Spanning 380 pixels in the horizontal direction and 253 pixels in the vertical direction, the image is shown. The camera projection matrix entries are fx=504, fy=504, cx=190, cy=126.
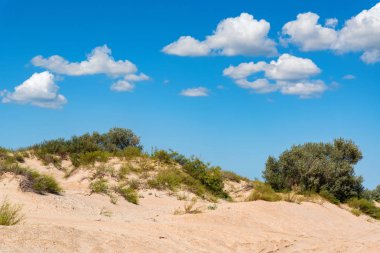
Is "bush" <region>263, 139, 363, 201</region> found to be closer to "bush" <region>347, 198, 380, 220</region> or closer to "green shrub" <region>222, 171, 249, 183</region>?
"bush" <region>347, 198, 380, 220</region>

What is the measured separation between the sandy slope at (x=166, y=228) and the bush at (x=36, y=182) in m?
0.32

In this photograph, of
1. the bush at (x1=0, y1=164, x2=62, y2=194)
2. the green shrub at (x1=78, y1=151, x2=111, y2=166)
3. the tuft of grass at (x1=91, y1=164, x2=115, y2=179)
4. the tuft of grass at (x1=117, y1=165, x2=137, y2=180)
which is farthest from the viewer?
the green shrub at (x1=78, y1=151, x2=111, y2=166)

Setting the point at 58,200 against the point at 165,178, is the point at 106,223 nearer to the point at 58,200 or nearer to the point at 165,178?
the point at 58,200

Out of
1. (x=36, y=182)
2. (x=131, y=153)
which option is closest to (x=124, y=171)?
(x=131, y=153)

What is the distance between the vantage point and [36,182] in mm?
16109

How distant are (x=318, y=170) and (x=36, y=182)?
15.6 m

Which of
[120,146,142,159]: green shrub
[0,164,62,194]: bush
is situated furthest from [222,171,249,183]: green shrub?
[0,164,62,194]: bush

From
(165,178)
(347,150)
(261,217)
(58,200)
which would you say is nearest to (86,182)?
(165,178)

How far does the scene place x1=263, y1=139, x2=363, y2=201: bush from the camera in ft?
86.5

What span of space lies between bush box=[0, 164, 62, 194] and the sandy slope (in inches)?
12.8

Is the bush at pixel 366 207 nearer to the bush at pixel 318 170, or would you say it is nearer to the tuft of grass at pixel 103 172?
the bush at pixel 318 170

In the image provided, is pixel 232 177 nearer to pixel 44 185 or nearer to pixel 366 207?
pixel 366 207

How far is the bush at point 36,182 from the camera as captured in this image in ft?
52.3

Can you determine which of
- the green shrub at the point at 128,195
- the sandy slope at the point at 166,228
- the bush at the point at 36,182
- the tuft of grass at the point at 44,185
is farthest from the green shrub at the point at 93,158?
the tuft of grass at the point at 44,185
